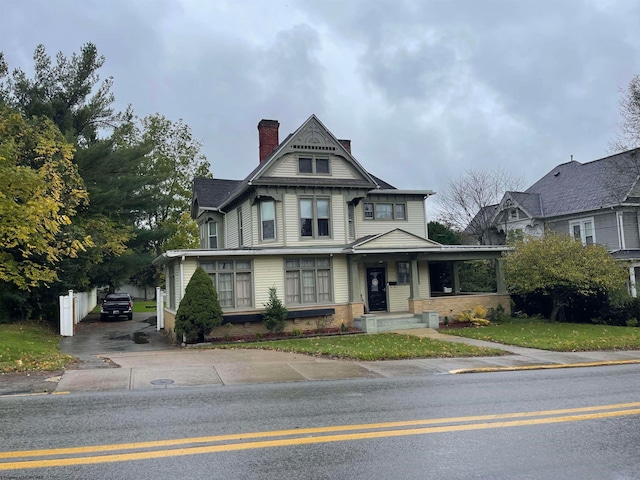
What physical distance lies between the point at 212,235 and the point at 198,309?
1034 centimetres

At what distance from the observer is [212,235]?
27.2m

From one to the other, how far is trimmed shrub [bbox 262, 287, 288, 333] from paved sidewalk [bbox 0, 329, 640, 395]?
385 centimetres

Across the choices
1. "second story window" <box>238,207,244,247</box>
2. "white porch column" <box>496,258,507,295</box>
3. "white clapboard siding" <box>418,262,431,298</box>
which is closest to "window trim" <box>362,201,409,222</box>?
"white clapboard siding" <box>418,262,431,298</box>

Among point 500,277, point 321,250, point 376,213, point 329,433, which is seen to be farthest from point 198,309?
point 500,277

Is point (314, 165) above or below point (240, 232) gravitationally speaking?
above

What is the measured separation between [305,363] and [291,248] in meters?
8.47

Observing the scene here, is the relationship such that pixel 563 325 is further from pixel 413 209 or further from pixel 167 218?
pixel 167 218

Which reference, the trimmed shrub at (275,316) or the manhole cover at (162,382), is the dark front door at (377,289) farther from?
the manhole cover at (162,382)

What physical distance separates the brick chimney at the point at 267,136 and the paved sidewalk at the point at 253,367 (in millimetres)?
13618

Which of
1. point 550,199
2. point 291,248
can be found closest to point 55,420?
point 291,248

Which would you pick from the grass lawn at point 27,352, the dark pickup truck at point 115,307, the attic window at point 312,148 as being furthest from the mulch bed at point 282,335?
the dark pickup truck at point 115,307

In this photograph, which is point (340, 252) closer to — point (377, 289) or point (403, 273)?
point (377, 289)

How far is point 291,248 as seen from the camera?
2059 centimetres

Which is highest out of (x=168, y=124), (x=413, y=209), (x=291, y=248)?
(x=168, y=124)
